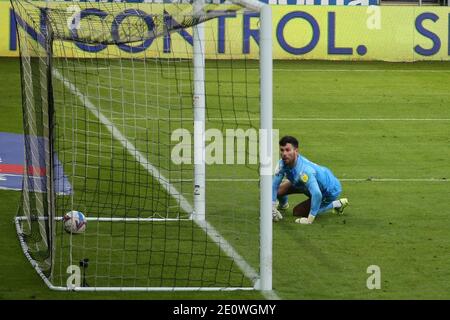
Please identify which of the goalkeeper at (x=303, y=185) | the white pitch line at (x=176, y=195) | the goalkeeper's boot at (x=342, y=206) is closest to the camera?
the white pitch line at (x=176, y=195)

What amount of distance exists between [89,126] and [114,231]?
711 cm

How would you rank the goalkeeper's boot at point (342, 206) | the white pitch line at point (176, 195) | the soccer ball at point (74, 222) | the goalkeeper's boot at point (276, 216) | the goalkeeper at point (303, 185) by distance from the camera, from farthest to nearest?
the goalkeeper's boot at point (342, 206) → the goalkeeper's boot at point (276, 216) → the goalkeeper at point (303, 185) → the soccer ball at point (74, 222) → the white pitch line at point (176, 195)

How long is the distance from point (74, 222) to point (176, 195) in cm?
267

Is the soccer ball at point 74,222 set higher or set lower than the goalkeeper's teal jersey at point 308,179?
lower

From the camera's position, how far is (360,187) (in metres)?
14.6

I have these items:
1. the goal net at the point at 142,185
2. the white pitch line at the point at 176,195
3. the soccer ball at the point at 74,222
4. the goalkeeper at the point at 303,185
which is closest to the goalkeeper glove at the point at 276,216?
the goalkeeper at the point at 303,185

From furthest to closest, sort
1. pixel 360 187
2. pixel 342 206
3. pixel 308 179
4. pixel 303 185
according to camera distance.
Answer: pixel 360 187 < pixel 342 206 < pixel 303 185 < pixel 308 179

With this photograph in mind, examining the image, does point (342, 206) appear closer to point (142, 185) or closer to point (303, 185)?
point (303, 185)

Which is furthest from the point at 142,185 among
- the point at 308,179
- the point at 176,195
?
the point at 308,179

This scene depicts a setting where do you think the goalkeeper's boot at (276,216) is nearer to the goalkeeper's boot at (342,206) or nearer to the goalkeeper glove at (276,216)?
the goalkeeper glove at (276,216)

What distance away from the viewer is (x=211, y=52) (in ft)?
89.4

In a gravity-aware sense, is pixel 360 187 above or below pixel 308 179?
below

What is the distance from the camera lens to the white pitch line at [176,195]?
10400 mm

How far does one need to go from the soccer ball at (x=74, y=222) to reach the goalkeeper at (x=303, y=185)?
222 centimetres
